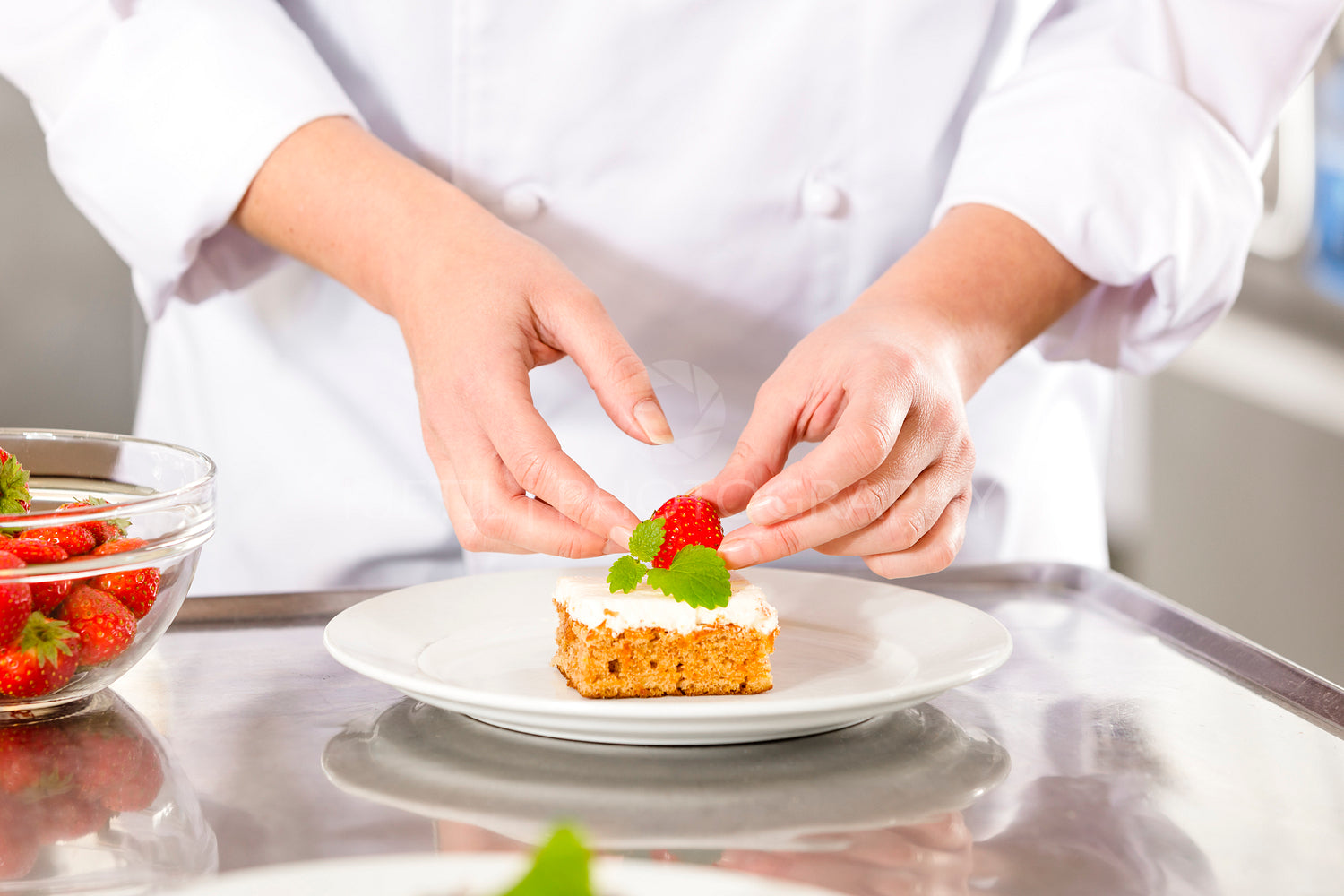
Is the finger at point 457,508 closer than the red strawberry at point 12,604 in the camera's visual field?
No

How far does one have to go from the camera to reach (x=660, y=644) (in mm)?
782

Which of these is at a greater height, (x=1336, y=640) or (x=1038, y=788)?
(x=1038, y=788)

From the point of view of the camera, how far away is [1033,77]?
1.10 meters

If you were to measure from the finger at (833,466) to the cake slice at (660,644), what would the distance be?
6 centimetres

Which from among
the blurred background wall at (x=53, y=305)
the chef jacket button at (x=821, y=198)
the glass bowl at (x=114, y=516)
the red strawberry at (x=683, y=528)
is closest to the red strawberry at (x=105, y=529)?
the glass bowl at (x=114, y=516)

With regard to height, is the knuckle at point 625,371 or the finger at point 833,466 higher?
the knuckle at point 625,371

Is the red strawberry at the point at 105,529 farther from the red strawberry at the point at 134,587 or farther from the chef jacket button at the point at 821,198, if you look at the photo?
the chef jacket button at the point at 821,198

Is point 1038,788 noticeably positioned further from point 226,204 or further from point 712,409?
point 226,204

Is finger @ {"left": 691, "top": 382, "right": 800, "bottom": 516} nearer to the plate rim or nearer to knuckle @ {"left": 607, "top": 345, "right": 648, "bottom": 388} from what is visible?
knuckle @ {"left": 607, "top": 345, "right": 648, "bottom": 388}

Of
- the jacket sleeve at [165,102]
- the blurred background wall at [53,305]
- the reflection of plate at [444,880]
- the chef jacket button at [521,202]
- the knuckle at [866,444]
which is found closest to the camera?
the reflection of plate at [444,880]

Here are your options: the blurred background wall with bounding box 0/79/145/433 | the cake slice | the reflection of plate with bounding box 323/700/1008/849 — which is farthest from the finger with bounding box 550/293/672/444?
the blurred background wall with bounding box 0/79/145/433

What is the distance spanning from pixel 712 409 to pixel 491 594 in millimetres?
323

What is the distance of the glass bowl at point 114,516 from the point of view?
26.7 inches

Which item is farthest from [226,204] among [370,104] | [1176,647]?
[1176,647]
